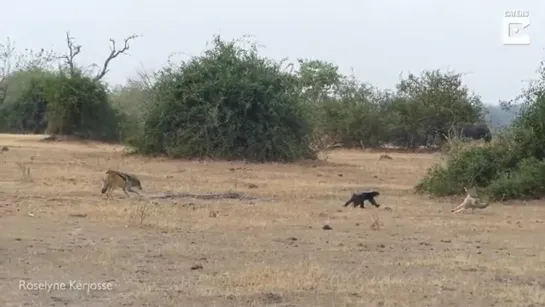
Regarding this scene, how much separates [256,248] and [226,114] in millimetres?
21080

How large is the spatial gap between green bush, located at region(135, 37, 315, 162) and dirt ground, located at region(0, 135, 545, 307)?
10.7 m

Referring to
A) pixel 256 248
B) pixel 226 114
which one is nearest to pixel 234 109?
pixel 226 114

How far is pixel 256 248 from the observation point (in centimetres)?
1049

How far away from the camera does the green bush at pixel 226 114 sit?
3112 cm

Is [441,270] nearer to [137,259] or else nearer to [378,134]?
[137,259]

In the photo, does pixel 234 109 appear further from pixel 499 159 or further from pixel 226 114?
pixel 499 159

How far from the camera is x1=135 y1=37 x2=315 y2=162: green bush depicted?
31125 mm

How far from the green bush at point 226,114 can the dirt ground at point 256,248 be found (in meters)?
10.7

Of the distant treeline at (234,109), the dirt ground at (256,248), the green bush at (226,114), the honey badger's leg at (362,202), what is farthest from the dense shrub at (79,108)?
the honey badger's leg at (362,202)

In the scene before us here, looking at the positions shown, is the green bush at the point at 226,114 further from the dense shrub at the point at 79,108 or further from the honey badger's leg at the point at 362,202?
the honey badger's leg at the point at 362,202

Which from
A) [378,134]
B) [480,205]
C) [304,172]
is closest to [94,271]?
[480,205]

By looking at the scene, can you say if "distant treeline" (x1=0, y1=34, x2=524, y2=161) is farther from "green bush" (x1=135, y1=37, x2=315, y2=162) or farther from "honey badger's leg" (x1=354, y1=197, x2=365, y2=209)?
"honey badger's leg" (x1=354, y1=197, x2=365, y2=209)

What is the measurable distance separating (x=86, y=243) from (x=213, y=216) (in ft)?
12.0

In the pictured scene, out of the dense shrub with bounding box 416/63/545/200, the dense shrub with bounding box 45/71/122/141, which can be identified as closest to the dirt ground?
the dense shrub with bounding box 416/63/545/200
